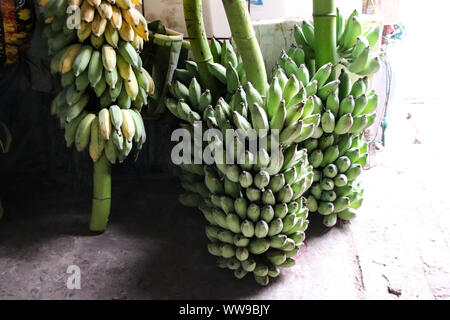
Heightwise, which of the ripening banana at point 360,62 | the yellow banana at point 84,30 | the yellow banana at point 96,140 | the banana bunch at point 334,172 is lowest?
the banana bunch at point 334,172

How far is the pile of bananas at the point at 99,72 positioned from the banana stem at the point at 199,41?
6.8 inches

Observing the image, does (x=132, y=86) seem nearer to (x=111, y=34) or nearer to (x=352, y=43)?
(x=111, y=34)

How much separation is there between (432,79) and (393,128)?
2.99 feet

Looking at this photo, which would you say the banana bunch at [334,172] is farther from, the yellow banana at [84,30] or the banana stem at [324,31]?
the yellow banana at [84,30]

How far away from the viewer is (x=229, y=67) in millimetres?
1635

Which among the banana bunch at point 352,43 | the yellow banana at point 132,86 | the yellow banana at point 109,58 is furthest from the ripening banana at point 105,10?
the banana bunch at point 352,43

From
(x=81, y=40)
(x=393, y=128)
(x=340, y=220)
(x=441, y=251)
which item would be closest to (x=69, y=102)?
(x=81, y=40)

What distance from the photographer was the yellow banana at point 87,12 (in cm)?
146

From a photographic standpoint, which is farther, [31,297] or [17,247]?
[17,247]

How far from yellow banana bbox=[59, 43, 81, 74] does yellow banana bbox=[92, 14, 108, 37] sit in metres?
0.11

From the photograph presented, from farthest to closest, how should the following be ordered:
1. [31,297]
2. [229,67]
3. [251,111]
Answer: [229,67]
[31,297]
[251,111]

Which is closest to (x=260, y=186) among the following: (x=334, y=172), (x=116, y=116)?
(x=334, y=172)

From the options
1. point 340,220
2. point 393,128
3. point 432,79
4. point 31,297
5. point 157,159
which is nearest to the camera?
point 31,297

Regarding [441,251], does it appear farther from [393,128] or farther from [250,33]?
[393,128]
